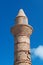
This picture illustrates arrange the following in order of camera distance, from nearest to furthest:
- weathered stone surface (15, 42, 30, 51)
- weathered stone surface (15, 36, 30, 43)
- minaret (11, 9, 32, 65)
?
minaret (11, 9, 32, 65)
weathered stone surface (15, 42, 30, 51)
weathered stone surface (15, 36, 30, 43)

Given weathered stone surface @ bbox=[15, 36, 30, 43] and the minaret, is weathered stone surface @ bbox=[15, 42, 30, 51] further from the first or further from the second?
weathered stone surface @ bbox=[15, 36, 30, 43]

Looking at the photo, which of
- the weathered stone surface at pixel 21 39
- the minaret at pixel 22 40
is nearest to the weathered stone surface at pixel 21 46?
the minaret at pixel 22 40

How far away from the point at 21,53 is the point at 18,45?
20.9 inches

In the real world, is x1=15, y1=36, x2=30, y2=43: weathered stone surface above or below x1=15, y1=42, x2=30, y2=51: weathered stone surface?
above

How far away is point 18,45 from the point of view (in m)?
15.4

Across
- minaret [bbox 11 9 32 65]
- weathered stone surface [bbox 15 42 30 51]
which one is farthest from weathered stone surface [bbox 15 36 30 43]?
weathered stone surface [bbox 15 42 30 51]

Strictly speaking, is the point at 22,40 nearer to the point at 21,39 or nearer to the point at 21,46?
the point at 21,39

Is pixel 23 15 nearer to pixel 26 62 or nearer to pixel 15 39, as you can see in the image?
pixel 15 39

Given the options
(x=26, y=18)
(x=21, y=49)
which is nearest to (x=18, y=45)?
(x=21, y=49)

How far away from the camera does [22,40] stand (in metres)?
15.5

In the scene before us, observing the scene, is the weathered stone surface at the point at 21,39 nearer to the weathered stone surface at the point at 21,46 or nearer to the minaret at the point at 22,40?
the minaret at the point at 22,40

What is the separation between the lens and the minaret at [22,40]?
49.4 feet

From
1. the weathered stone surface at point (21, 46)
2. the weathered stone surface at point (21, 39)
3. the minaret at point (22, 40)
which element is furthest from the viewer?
the weathered stone surface at point (21, 39)

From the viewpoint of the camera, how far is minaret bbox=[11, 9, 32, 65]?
49.4 feet
